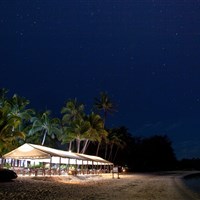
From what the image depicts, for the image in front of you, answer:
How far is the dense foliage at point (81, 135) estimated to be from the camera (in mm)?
41062

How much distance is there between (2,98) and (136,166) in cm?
4256

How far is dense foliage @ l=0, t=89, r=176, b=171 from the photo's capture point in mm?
41062

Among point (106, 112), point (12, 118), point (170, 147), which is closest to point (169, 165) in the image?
point (170, 147)

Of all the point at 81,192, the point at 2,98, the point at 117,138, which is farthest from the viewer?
the point at 117,138


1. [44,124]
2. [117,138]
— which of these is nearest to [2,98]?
[44,124]

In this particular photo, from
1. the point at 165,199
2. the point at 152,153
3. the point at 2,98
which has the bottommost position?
the point at 165,199

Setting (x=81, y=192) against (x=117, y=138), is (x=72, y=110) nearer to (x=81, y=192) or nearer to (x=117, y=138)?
(x=117, y=138)

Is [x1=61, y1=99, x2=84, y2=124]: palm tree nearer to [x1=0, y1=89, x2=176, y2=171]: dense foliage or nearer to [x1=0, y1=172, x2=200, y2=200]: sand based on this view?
[x1=0, y1=89, x2=176, y2=171]: dense foliage

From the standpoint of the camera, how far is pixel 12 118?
107ft

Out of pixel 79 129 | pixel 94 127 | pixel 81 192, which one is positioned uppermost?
pixel 94 127

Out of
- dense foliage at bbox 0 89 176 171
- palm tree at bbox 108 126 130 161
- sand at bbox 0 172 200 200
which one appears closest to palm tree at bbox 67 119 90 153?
Answer: dense foliage at bbox 0 89 176 171

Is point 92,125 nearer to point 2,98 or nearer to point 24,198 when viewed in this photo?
point 2,98

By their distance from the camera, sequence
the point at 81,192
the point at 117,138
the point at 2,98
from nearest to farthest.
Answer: the point at 81,192 < the point at 2,98 < the point at 117,138

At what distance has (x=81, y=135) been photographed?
52281mm
